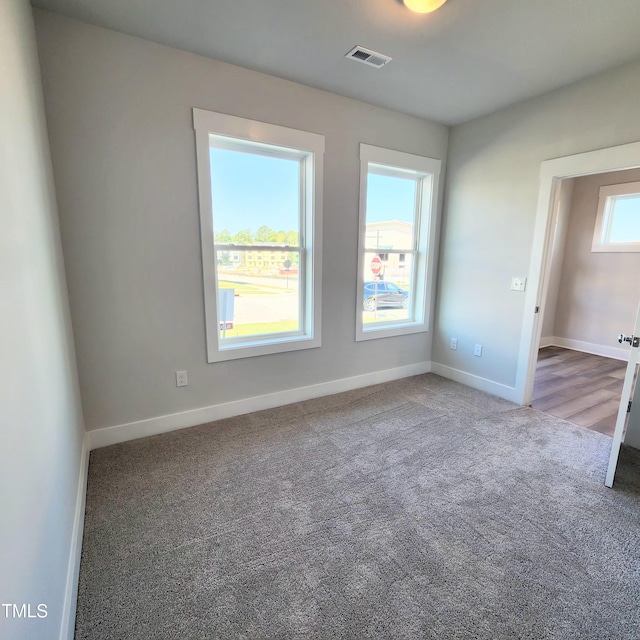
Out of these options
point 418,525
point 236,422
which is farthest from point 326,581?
point 236,422

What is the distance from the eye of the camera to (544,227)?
9.59 ft

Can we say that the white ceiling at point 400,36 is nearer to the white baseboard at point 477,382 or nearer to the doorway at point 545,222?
the doorway at point 545,222

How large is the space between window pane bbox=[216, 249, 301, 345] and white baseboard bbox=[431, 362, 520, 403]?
1876 millimetres

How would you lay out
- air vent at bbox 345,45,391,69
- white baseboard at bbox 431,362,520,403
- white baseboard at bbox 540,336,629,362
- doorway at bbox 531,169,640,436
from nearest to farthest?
air vent at bbox 345,45,391,69
white baseboard at bbox 431,362,520,403
doorway at bbox 531,169,640,436
white baseboard at bbox 540,336,629,362

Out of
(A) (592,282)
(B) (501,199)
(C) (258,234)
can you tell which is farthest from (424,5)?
(A) (592,282)

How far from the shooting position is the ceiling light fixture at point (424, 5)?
179 cm

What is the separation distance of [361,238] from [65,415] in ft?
8.56

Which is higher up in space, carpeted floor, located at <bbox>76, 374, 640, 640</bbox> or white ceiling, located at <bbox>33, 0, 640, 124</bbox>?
white ceiling, located at <bbox>33, 0, 640, 124</bbox>

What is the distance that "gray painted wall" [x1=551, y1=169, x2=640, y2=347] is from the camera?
4590mm

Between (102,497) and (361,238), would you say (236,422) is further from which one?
(361,238)

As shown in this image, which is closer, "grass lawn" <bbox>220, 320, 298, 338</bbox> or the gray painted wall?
"grass lawn" <bbox>220, 320, 298, 338</bbox>

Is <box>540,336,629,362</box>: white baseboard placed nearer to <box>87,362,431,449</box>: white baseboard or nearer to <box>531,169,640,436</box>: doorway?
<box>531,169,640,436</box>: doorway

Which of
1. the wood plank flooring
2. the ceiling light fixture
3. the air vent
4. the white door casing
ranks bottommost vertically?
the wood plank flooring

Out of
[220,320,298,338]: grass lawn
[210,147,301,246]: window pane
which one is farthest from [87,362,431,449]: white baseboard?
[210,147,301,246]: window pane
